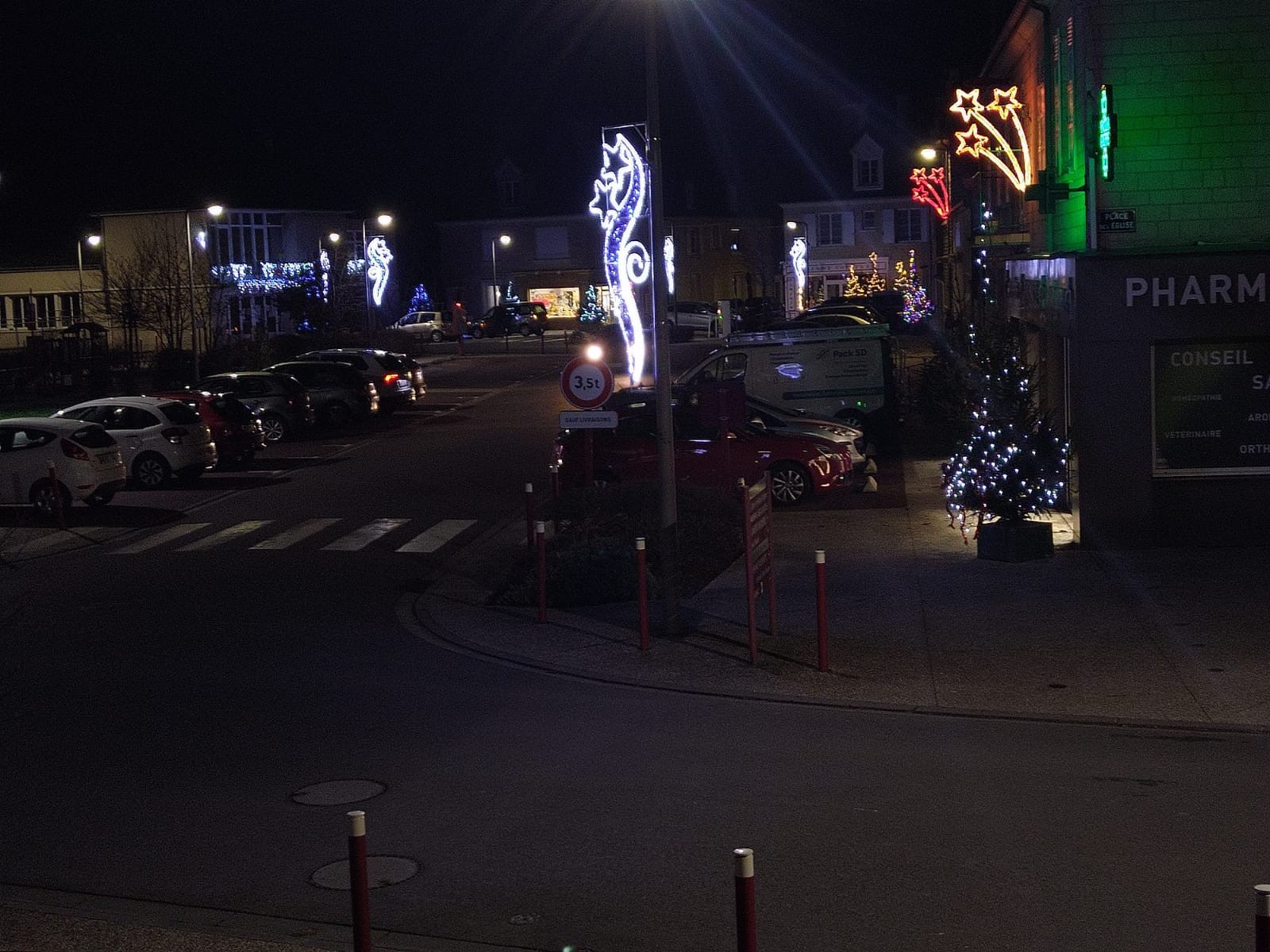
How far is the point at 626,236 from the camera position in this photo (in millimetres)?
35562

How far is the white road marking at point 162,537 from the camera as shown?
→ 66.9 feet

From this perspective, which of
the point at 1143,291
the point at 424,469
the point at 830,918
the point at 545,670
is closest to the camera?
the point at 830,918

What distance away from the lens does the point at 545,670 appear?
12805 mm

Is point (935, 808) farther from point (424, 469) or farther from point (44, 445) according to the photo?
point (424, 469)

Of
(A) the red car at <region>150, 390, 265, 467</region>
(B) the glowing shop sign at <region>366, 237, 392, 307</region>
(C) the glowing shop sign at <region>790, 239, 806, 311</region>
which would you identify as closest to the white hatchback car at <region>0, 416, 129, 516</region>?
(A) the red car at <region>150, 390, 265, 467</region>

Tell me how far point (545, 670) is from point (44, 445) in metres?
13.0

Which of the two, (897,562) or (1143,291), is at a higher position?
(1143,291)

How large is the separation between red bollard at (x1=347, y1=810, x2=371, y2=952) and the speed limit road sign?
1099 centimetres

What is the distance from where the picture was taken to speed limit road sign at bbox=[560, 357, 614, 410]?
642 inches

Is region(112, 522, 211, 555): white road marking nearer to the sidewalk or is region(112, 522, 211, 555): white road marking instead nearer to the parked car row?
the parked car row

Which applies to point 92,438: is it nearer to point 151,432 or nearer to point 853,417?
point 151,432

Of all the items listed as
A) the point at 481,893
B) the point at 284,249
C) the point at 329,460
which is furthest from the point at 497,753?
the point at 284,249

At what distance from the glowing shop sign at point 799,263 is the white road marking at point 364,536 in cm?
5016

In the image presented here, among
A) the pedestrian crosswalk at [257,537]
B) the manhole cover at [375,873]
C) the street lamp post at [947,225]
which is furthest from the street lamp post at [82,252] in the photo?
the manhole cover at [375,873]
